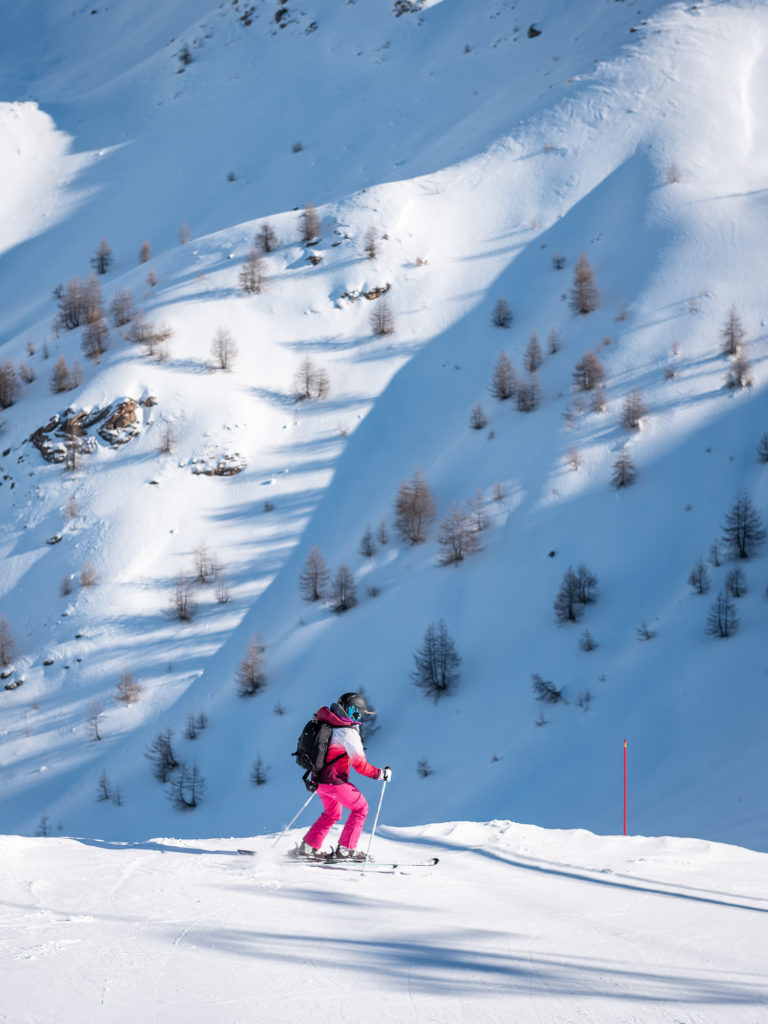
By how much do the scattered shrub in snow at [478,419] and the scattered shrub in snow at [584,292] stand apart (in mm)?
6874

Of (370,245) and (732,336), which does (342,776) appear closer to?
(732,336)

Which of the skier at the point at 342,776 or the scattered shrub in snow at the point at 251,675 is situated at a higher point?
the skier at the point at 342,776

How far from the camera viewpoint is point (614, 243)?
117ft

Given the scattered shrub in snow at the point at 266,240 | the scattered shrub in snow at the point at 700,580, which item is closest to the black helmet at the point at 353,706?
the scattered shrub in snow at the point at 700,580

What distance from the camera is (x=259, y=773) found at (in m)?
21.9

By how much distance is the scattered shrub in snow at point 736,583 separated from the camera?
66.0 ft

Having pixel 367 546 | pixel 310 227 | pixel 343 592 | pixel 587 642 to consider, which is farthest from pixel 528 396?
pixel 310 227

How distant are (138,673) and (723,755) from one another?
60.9 ft

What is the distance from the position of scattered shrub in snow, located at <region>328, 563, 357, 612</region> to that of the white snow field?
17065mm

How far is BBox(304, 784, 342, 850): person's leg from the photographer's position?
824 centimetres

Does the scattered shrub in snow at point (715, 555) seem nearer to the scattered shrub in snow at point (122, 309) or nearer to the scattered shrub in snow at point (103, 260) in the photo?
the scattered shrub in snow at point (122, 309)

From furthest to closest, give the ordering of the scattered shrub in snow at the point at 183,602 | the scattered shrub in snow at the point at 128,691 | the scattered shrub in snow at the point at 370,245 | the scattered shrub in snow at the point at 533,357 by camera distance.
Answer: the scattered shrub in snow at the point at 370,245
the scattered shrub in snow at the point at 533,357
the scattered shrub in snow at the point at 183,602
the scattered shrub in snow at the point at 128,691

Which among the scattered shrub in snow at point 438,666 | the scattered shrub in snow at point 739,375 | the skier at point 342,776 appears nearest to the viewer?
the skier at point 342,776

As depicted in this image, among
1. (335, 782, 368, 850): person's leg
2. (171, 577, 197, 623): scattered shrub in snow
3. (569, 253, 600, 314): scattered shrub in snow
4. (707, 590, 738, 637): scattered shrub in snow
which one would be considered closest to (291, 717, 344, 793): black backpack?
(335, 782, 368, 850): person's leg
